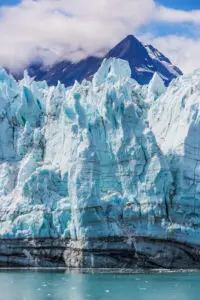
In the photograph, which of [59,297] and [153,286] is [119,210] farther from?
[59,297]

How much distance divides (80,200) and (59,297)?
705 centimetres

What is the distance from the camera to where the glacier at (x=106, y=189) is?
2778cm

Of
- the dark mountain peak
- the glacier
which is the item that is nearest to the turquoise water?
the glacier

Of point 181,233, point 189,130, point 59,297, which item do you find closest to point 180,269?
point 181,233

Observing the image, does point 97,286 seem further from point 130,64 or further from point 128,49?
point 128,49

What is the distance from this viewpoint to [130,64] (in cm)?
5031

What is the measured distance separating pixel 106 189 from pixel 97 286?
246 inches

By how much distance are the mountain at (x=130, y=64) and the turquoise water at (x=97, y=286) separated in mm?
25070

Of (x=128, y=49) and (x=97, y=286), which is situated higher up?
(x=128, y=49)

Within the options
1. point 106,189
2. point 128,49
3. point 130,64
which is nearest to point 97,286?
point 106,189

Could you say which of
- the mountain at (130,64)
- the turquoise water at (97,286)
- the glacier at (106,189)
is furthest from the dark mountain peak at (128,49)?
the turquoise water at (97,286)

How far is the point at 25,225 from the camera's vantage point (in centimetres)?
2872

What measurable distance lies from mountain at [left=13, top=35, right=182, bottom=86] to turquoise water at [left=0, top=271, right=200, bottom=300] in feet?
82.3

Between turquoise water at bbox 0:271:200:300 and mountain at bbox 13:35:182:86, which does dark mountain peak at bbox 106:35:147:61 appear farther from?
turquoise water at bbox 0:271:200:300
